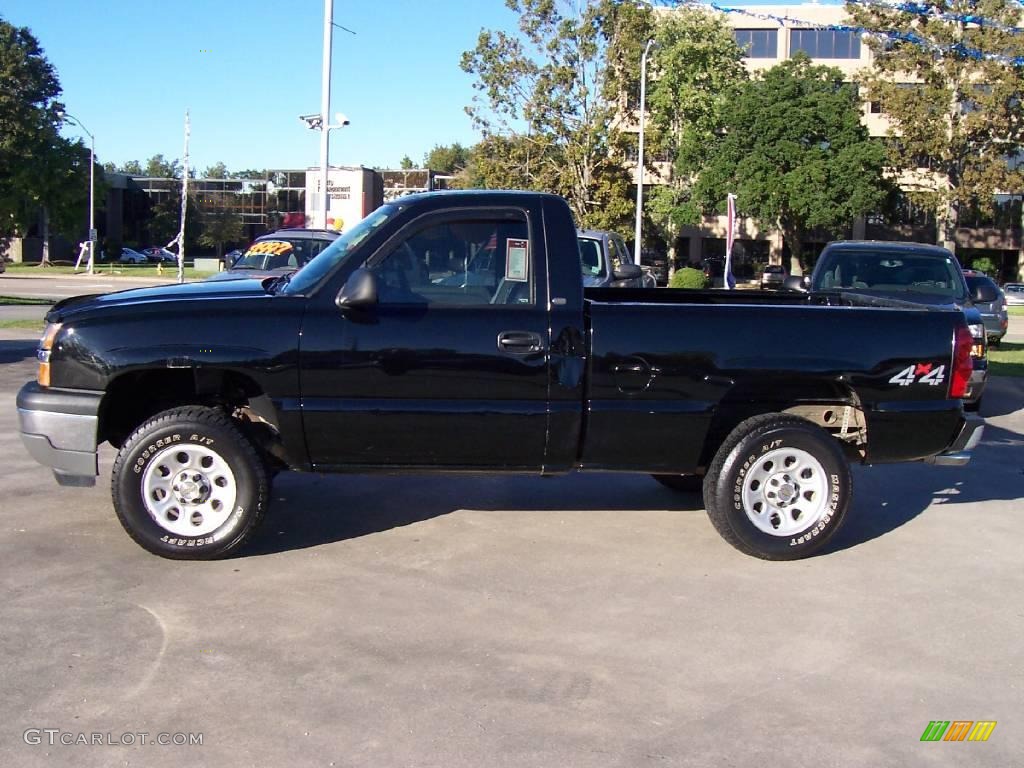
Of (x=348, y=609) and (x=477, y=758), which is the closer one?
(x=477, y=758)

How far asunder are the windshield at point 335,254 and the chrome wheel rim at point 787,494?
267 cm

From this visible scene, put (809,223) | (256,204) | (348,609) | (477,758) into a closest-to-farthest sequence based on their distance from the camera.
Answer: (477,758)
(348,609)
(809,223)
(256,204)

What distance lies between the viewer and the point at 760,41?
65750 mm

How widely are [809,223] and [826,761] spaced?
5138 cm

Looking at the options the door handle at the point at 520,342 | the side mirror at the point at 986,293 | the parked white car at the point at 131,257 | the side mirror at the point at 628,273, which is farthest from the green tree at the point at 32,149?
the door handle at the point at 520,342

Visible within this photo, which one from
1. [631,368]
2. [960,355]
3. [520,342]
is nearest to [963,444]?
[960,355]

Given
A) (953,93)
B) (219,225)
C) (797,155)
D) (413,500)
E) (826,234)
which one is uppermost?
(953,93)

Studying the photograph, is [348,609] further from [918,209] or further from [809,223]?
[918,209]

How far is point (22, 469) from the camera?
769cm

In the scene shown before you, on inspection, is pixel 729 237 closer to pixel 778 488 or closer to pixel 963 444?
pixel 963 444

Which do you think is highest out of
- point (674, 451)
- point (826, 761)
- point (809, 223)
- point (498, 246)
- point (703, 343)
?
point (809, 223)

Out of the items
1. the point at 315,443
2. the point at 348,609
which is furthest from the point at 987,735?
the point at 315,443

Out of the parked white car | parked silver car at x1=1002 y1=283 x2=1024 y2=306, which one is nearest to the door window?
parked silver car at x1=1002 y1=283 x2=1024 y2=306

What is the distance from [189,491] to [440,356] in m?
1.59
